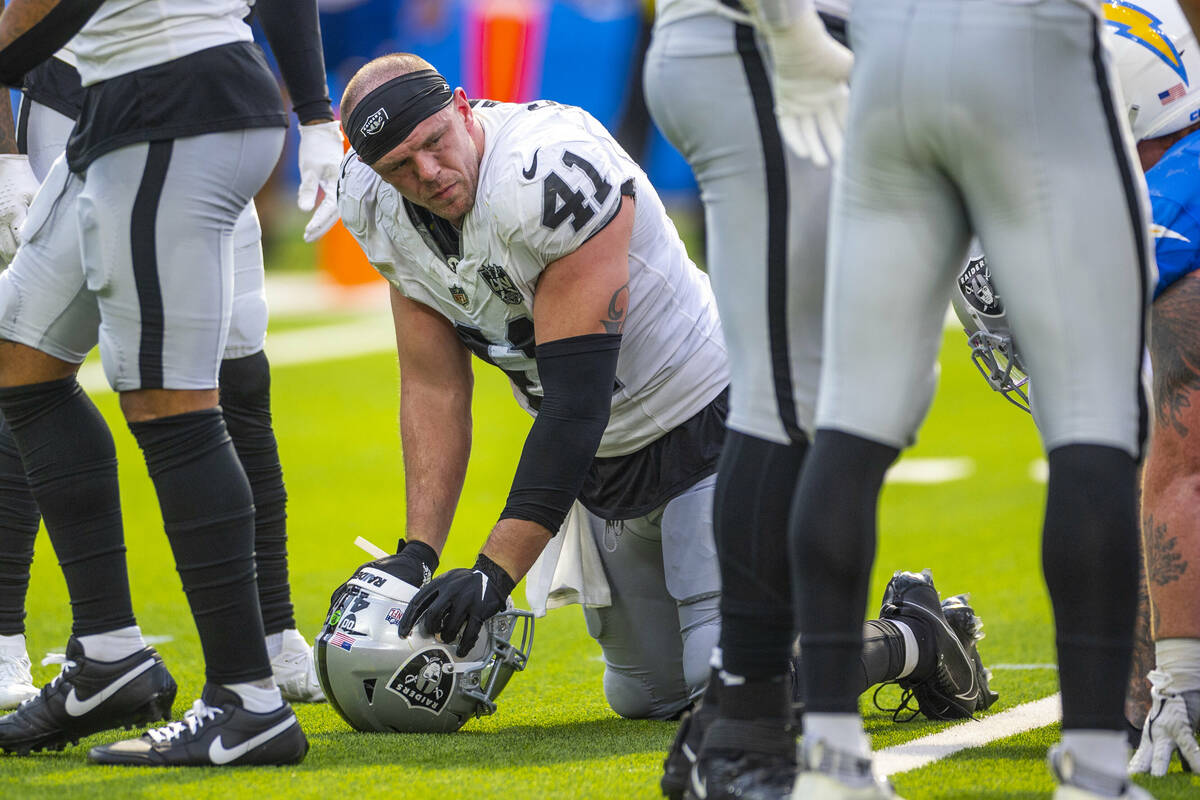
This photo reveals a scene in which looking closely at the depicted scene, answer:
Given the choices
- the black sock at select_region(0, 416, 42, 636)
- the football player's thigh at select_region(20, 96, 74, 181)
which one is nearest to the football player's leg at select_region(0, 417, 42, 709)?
the black sock at select_region(0, 416, 42, 636)

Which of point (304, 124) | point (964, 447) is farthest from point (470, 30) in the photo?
point (304, 124)

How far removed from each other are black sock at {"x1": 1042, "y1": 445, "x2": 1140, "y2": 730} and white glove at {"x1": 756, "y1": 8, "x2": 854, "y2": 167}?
0.50 m

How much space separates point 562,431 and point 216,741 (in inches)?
30.7

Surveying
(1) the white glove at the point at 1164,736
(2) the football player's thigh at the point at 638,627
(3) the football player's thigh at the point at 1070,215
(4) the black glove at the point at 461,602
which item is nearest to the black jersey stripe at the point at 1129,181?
(3) the football player's thigh at the point at 1070,215

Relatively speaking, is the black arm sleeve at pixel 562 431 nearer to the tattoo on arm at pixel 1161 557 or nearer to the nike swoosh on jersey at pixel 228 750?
the nike swoosh on jersey at pixel 228 750

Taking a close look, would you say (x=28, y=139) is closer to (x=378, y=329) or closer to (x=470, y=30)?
(x=378, y=329)

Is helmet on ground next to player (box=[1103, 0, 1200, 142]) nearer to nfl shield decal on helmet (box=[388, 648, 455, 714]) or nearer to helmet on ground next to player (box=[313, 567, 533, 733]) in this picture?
helmet on ground next to player (box=[313, 567, 533, 733])

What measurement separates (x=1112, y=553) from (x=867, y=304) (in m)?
0.39

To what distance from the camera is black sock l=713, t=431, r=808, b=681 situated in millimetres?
1914

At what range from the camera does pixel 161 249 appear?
7.12ft

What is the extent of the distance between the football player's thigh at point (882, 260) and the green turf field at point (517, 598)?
68cm

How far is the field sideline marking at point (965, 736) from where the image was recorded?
233cm

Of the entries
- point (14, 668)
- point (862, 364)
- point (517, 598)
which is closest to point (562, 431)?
point (862, 364)

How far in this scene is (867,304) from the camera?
1.70 metres
